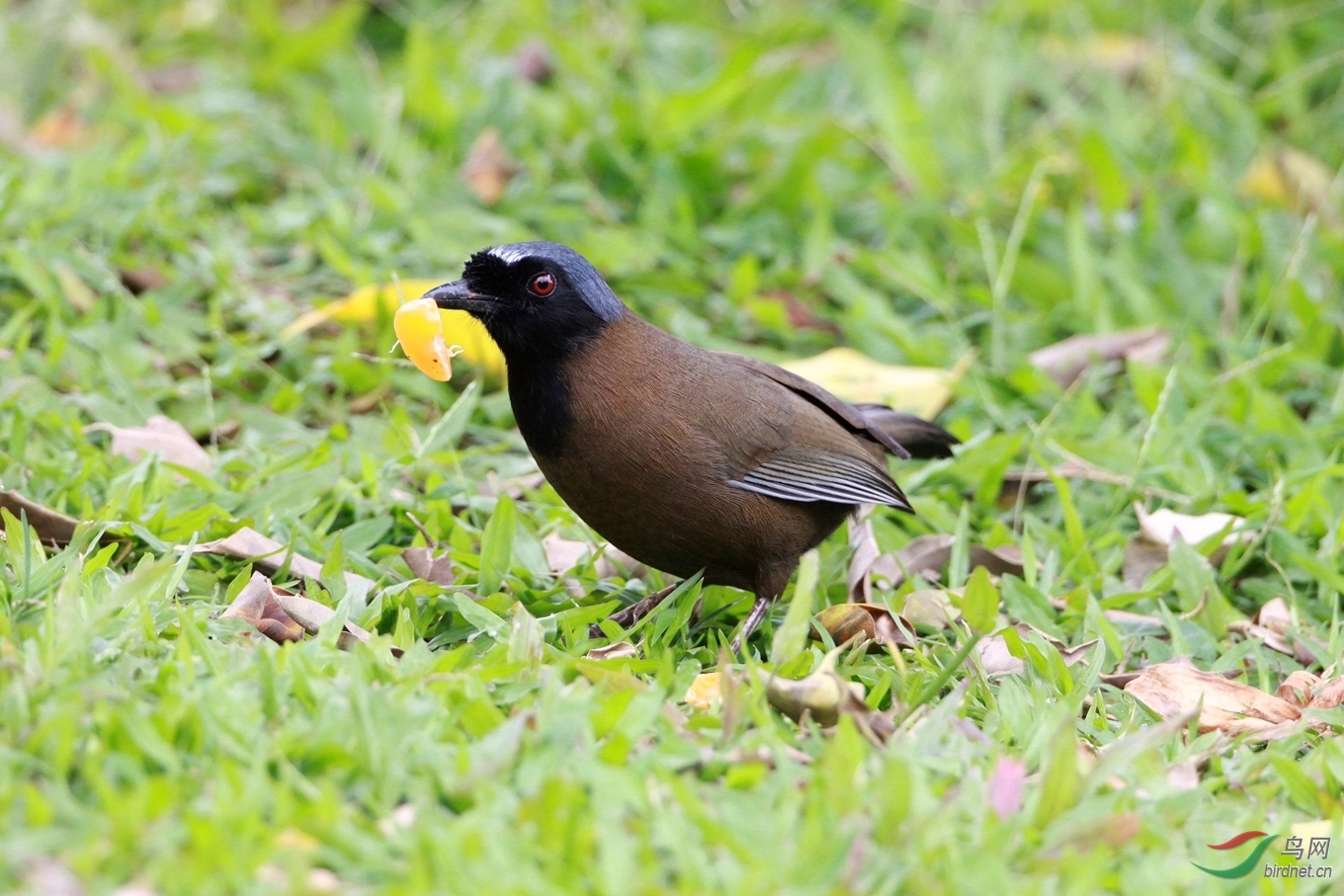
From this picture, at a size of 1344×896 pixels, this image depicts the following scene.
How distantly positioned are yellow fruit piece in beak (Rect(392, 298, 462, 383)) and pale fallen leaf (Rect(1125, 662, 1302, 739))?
221 centimetres

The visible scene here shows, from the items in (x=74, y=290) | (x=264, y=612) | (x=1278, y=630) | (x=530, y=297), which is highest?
(x=530, y=297)

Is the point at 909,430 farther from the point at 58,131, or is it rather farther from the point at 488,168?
the point at 58,131

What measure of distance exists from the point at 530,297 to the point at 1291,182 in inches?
184

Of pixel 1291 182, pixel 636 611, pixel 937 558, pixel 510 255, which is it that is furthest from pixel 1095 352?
pixel 510 255

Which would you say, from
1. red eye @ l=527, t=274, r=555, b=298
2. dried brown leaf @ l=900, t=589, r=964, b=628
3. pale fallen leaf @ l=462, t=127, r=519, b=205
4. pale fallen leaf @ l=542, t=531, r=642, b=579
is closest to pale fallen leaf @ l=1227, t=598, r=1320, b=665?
dried brown leaf @ l=900, t=589, r=964, b=628

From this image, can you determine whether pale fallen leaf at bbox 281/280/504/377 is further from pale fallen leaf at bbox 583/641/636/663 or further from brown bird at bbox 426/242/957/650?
pale fallen leaf at bbox 583/641/636/663

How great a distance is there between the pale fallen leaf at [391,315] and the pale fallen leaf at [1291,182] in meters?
3.90

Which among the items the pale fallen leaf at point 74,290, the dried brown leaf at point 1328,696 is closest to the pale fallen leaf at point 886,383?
the dried brown leaf at point 1328,696

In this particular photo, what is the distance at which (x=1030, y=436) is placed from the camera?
5719 millimetres

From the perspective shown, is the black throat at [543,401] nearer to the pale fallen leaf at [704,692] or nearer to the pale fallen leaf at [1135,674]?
the pale fallen leaf at [704,692]

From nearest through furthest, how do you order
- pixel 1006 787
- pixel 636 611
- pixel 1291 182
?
pixel 1006 787
pixel 636 611
pixel 1291 182

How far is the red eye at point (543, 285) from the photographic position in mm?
4348

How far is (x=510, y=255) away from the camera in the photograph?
434 centimetres

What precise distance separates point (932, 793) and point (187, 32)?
669cm
